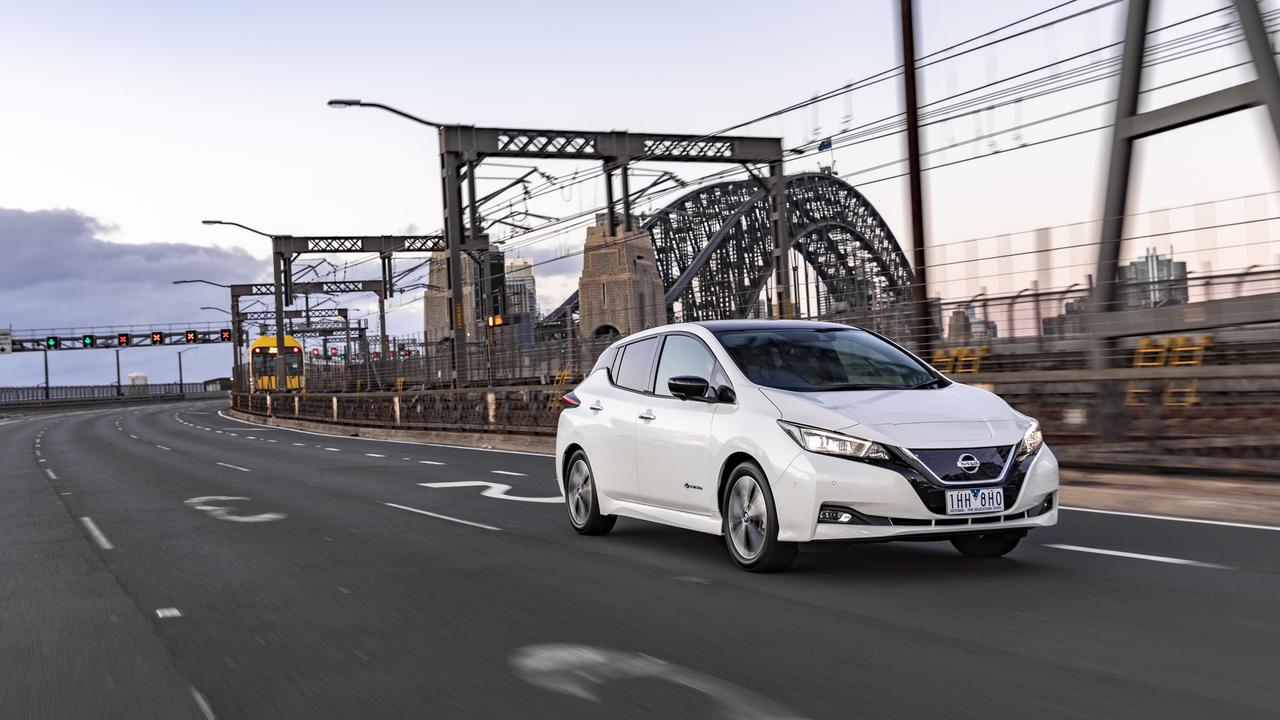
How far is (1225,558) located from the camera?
768 centimetres

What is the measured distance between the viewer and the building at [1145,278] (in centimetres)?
1229

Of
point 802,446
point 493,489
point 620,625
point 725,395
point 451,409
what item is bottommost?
point 493,489

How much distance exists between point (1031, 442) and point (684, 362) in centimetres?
265

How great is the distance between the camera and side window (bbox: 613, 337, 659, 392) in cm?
933

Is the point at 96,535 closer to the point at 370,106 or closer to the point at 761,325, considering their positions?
the point at 761,325

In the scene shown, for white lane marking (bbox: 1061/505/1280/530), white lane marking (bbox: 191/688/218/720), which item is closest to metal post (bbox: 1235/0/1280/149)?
white lane marking (bbox: 1061/505/1280/530)

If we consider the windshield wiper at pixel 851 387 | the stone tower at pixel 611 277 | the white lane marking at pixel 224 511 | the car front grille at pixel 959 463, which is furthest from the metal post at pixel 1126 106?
the stone tower at pixel 611 277

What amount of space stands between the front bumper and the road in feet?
1.07

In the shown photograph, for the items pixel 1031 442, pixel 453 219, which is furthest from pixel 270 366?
pixel 1031 442

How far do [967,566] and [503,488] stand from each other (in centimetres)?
835

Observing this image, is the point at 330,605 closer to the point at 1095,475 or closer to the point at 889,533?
the point at 889,533

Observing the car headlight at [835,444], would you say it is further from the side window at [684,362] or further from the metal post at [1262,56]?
the metal post at [1262,56]

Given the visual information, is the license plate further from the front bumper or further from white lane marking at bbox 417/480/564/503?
white lane marking at bbox 417/480/564/503

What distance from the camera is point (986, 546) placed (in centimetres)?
785
